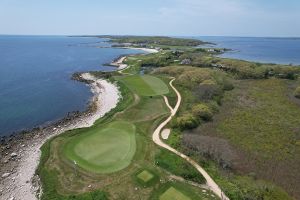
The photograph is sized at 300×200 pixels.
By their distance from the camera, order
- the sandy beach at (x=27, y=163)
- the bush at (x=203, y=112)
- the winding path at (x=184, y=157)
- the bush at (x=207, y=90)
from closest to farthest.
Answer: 1. the winding path at (x=184, y=157)
2. the sandy beach at (x=27, y=163)
3. the bush at (x=203, y=112)
4. the bush at (x=207, y=90)

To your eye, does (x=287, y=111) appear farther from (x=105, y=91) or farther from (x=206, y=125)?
(x=105, y=91)

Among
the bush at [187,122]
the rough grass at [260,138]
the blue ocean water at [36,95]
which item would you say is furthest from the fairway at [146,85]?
the bush at [187,122]

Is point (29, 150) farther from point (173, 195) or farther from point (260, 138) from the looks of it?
point (260, 138)

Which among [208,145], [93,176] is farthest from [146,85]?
[93,176]

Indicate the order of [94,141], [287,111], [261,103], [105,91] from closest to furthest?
[94,141] < [287,111] < [261,103] < [105,91]

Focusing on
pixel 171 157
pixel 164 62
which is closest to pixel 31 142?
pixel 171 157

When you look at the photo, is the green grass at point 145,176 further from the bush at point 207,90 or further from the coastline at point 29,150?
the bush at point 207,90
